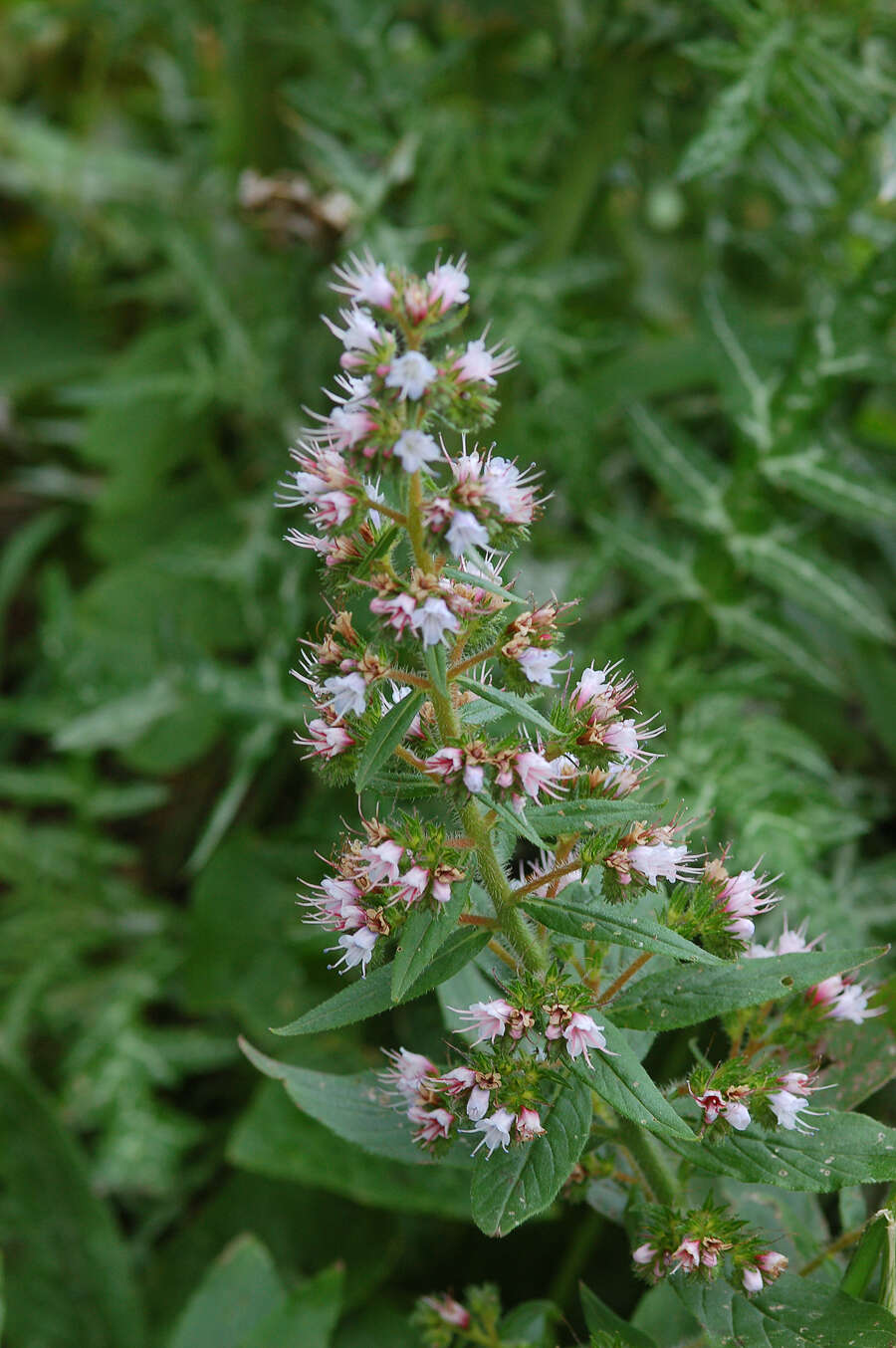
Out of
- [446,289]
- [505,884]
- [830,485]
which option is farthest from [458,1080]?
[830,485]

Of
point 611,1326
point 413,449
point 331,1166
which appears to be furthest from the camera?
point 331,1166

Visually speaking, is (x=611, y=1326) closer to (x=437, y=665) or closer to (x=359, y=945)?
(x=359, y=945)

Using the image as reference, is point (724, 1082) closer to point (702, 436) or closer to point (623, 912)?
point (623, 912)

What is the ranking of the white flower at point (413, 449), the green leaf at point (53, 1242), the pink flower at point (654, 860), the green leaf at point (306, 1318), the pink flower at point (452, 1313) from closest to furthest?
1. the white flower at point (413, 449)
2. the pink flower at point (654, 860)
3. the pink flower at point (452, 1313)
4. the green leaf at point (306, 1318)
5. the green leaf at point (53, 1242)

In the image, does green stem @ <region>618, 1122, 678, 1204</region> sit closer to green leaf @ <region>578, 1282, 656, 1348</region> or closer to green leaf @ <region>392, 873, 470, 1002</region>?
green leaf @ <region>578, 1282, 656, 1348</region>

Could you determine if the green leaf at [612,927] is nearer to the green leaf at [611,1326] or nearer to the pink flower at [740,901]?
the pink flower at [740,901]

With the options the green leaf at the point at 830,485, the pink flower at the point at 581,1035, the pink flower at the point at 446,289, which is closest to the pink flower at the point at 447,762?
the pink flower at the point at 581,1035
